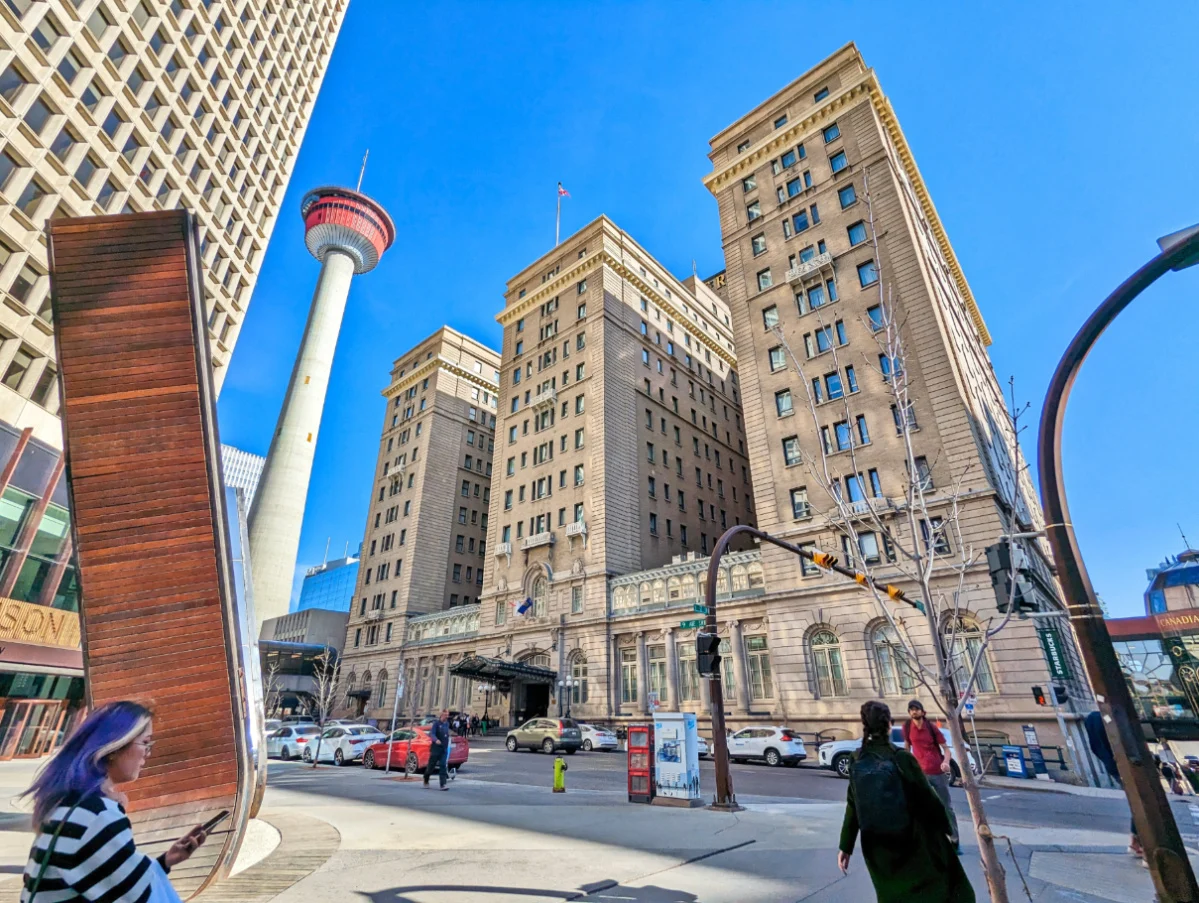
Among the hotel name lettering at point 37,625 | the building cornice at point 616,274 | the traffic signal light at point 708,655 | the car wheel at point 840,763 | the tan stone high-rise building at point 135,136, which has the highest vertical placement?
the building cornice at point 616,274

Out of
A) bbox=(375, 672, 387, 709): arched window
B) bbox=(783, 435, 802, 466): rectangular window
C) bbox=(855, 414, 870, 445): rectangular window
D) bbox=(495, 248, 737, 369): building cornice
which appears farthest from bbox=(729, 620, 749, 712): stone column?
bbox=(375, 672, 387, 709): arched window

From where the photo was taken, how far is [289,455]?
70.1 m

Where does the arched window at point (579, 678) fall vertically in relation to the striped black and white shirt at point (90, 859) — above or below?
above

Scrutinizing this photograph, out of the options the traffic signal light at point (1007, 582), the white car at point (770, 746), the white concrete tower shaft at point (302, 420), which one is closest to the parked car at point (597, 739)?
the white car at point (770, 746)

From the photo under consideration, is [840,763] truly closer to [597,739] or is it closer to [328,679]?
[597,739]

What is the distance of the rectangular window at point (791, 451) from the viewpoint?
34.5 metres

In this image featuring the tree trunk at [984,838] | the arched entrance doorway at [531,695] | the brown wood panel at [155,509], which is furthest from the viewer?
the arched entrance doorway at [531,695]

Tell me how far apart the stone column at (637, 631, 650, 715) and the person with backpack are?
34777 millimetres

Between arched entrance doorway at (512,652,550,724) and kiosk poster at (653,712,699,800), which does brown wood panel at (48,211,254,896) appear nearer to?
kiosk poster at (653,712,699,800)

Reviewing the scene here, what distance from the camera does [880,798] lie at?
4.37 metres

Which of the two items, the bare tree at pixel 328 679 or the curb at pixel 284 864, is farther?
the bare tree at pixel 328 679

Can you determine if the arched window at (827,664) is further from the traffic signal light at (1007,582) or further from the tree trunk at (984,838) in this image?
the tree trunk at (984,838)

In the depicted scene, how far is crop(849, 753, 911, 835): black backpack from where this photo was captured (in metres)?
4.30

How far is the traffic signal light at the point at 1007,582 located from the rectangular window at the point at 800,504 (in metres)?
25.7
